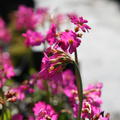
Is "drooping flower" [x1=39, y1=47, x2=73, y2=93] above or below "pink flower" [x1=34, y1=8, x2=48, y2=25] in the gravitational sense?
below

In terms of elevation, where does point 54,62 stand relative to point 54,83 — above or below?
above

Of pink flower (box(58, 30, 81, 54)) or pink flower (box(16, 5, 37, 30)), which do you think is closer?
pink flower (box(58, 30, 81, 54))

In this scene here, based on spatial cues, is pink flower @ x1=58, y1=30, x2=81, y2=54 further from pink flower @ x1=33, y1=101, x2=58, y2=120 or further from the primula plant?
pink flower @ x1=33, y1=101, x2=58, y2=120

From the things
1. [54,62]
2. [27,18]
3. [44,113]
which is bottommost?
[44,113]

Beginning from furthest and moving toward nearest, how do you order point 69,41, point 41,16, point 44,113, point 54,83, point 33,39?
point 41,16
point 54,83
point 33,39
point 44,113
point 69,41

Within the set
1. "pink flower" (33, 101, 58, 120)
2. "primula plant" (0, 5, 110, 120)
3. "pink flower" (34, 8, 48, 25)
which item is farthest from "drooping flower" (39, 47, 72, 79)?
"pink flower" (34, 8, 48, 25)

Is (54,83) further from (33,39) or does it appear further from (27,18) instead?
(27,18)

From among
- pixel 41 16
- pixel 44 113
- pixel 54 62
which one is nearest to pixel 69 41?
pixel 54 62

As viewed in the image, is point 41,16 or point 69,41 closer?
point 69,41

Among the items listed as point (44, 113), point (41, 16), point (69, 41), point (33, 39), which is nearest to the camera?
point (69, 41)
